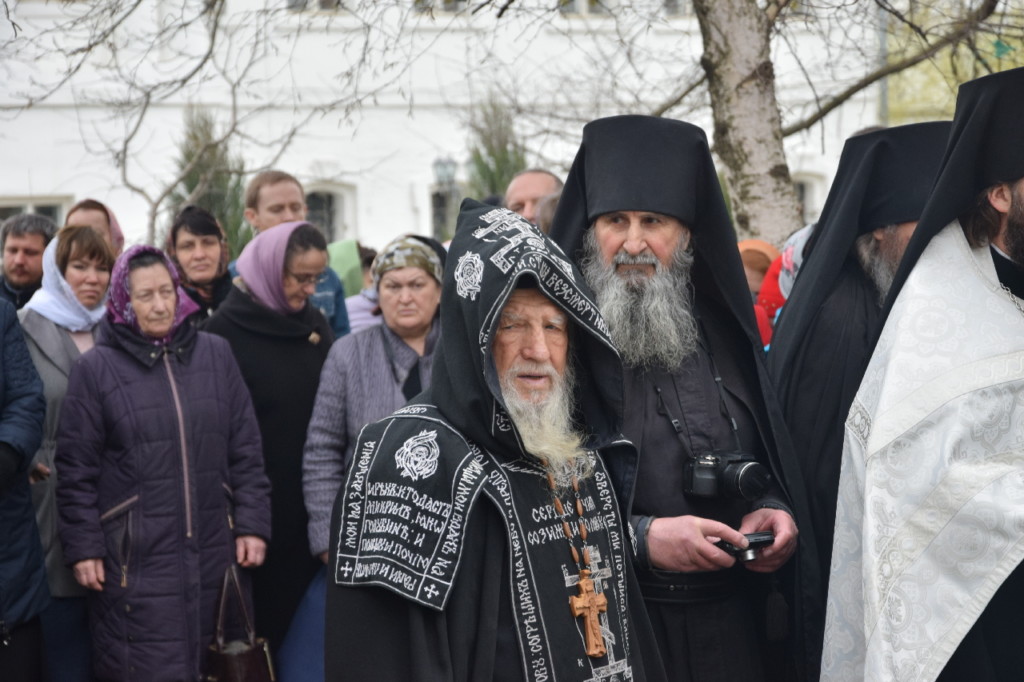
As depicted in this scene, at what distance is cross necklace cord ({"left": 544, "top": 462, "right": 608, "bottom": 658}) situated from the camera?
117 inches

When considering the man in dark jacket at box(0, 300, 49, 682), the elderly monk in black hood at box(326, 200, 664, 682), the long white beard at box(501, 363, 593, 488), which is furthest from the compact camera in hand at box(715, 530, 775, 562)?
the man in dark jacket at box(0, 300, 49, 682)

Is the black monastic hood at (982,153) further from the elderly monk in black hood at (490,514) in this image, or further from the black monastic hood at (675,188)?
the elderly monk in black hood at (490,514)

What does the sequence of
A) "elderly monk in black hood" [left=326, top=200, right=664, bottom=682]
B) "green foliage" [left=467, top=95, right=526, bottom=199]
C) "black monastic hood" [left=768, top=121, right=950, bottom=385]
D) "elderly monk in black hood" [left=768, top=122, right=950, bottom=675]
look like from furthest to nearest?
"green foliage" [left=467, top=95, right=526, bottom=199], "black monastic hood" [left=768, top=121, right=950, bottom=385], "elderly monk in black hood" [left=768, top=122, right=950, bottom=675], "elderly monk in black hood" [left=326, top=200, right=664, bottom=682]

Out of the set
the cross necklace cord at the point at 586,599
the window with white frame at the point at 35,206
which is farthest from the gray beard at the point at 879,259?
the window with white frame at the point at 35,206

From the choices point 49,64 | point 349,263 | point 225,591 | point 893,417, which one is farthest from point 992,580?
point 49,64

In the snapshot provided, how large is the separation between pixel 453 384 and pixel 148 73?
13649mm

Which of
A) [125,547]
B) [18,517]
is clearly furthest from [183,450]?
[18,517]

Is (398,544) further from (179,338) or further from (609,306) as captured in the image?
(179,338)

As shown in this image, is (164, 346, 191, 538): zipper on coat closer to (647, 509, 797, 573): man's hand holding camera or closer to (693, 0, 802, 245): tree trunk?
(647, 509, 797, 573): man's hand holding camera

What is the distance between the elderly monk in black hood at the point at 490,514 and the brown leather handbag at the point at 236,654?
7.32ft

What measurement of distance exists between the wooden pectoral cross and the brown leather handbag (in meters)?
2.36

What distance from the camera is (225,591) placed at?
16.7 feet

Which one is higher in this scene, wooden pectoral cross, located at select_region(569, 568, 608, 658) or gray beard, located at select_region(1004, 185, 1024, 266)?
gray beard, located at select_region(1004, 185, 1024, 266)

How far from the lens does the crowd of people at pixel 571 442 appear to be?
2938mm
